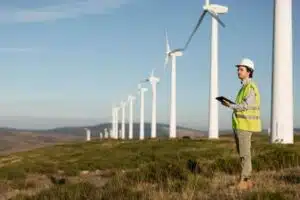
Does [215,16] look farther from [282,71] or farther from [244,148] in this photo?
[244,148]

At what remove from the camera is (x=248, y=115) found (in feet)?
38.9

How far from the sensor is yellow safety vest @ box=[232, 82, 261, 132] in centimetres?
1185

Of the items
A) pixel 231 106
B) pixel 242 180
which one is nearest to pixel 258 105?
pixel 231 106

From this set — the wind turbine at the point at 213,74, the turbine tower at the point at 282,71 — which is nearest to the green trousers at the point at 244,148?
the turbine tower at the point at 282,71

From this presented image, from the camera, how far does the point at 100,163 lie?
35.2 m

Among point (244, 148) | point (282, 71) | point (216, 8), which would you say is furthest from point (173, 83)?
point (244, 148)

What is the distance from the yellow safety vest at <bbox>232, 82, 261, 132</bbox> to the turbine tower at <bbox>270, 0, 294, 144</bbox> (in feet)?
51.9

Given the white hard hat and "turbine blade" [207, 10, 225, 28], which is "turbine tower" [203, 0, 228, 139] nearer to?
"turbine blade" [207, 10, 225, 28]

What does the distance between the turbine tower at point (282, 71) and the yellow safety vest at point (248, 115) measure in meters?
15.8

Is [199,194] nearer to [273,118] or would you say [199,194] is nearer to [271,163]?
[271,163]

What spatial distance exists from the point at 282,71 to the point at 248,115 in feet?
54.6

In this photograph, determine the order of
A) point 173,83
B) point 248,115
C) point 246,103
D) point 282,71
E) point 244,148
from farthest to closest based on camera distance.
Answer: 1. point 173,83
2. point 282,71
3. point 244,148
4. point 248,115
5. point 246,103

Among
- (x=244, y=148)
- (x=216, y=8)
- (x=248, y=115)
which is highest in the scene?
(x=216, y=8)

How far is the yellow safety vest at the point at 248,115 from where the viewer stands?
38.9 feet
